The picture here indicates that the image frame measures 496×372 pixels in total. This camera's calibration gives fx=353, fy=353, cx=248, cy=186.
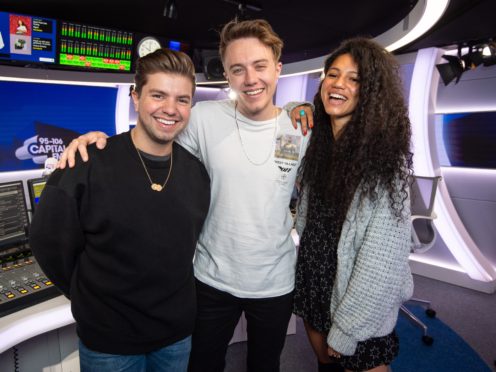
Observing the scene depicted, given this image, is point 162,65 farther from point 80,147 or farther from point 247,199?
point 247,199

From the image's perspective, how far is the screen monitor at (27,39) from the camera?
3207 millimetres

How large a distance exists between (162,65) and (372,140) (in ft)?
2.64

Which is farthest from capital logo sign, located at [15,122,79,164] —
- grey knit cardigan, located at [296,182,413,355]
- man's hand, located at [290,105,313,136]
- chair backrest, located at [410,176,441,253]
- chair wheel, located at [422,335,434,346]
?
chair wheel, located at [422,335,434,346]

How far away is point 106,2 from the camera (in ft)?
10.7

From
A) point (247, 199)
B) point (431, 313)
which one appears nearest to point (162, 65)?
point (247, 199)

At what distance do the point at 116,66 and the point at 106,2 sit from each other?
25.3 inches

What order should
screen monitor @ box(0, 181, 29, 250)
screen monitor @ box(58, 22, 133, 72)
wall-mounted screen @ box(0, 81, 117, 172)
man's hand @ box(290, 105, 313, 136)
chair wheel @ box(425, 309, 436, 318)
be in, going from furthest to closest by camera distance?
wall-mounted screen @ box(0, 81, 117, 172)
screen monitor @ box(58, 22, 133, 72)
chair wheel @ box(425, 309, 436, 318)
screen monitor @ box(0, 181, 29, 250)
man's hand @ box(290, 105, 313, 136)

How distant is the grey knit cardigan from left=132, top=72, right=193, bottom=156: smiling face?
28.4 inches

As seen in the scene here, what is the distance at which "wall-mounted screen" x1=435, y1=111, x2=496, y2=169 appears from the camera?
3.84 m

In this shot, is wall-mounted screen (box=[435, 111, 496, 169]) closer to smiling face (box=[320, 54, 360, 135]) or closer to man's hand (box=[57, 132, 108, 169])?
smiling face (box=[320, 54, 360, 135])

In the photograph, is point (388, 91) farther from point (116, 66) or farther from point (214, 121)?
point (116, 66)

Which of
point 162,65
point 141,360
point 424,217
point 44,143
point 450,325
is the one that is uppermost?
point 162,65

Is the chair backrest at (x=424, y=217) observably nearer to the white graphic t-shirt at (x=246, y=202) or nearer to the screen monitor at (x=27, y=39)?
the white graphic t-shirt at (x=246, y=202)

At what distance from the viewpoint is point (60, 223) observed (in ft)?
3.71
